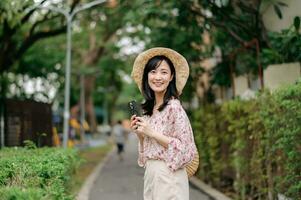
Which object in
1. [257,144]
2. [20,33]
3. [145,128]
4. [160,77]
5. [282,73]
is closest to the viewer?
[145,128]

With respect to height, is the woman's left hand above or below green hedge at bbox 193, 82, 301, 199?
above

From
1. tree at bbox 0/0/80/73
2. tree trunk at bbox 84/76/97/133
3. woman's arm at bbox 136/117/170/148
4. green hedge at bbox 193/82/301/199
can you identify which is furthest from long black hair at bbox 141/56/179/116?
tree trunk at bbox 84/76/97/133

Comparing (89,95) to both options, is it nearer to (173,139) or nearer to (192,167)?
(192,167)

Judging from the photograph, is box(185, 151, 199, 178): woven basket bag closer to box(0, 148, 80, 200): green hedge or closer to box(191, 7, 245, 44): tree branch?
box(0, 148, 80, 200): green hedge

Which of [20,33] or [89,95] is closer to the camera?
[20,33]

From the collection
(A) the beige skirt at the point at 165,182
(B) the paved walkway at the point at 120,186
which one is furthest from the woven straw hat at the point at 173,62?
(B) the paved walkway at the point at 120,186

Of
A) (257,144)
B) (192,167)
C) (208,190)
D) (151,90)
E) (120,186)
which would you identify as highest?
(151,90)

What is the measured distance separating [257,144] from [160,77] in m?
5.14

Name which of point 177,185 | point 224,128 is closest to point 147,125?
point 177,185

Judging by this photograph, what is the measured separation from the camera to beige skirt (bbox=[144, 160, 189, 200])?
477cm

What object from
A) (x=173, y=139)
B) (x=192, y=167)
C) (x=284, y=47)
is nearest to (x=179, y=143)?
(x=173, y=139)

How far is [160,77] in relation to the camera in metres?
5.01

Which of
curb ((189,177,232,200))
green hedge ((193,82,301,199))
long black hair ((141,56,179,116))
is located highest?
long black hair ((141,56,179,116))

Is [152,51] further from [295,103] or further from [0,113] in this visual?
[0,113]
